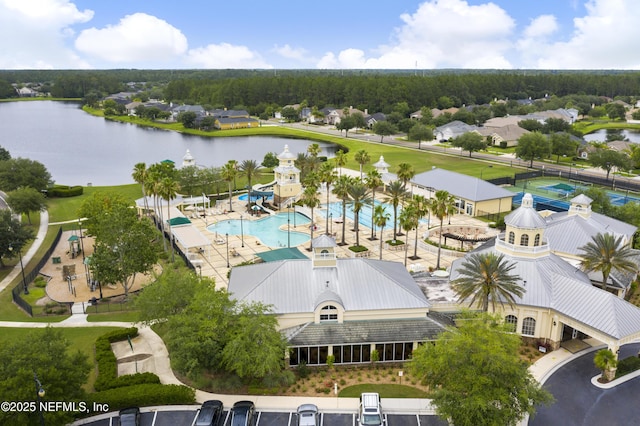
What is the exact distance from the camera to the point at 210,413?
106ft

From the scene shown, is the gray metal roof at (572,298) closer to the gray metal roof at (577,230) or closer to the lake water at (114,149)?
the gray metal roof at (577,230)

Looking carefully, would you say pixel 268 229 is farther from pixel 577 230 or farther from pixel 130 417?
pixel 130 417

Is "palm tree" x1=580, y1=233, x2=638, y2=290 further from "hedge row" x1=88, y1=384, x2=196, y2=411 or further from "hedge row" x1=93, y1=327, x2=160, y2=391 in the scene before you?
"hedge row" x1=93, y1=327, x2=160, y2=391

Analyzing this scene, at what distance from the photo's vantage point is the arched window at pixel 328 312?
4028 cm

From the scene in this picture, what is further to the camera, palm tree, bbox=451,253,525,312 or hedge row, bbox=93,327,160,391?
palm tree, bbox=451,253,525,312

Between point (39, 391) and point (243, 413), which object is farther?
point (243, 413)

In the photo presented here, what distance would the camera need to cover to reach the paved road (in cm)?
3294

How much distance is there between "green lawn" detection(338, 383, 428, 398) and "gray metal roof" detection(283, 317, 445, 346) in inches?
137

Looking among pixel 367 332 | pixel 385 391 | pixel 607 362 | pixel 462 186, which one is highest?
pixel 462 186

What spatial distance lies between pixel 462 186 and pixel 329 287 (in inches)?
1920

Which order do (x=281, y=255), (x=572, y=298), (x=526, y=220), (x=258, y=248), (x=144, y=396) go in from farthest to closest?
(x=258, y=248), (x=281, y=255), (x=526, y=220), (x=572, y=298), (x=144, y=396)

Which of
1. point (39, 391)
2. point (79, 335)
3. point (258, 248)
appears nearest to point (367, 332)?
point (39, 391)

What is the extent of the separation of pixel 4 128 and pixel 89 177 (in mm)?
106227

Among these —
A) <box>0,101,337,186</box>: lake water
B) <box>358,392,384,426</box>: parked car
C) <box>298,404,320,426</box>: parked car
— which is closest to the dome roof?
<box>358,392,384,426</box>: parked car
